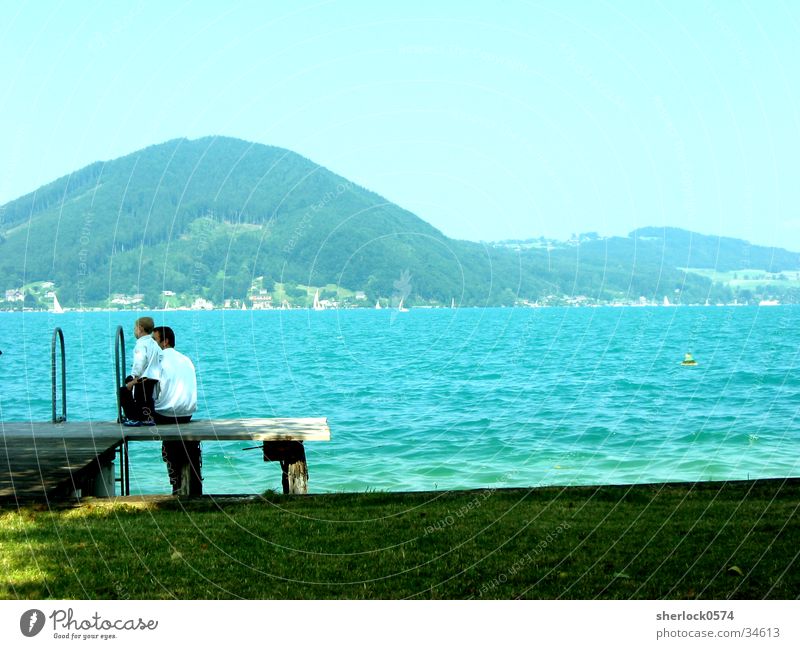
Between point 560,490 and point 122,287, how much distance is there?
97.0m

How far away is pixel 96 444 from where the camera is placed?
12281 millimetres

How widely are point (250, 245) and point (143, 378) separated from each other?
85324mm

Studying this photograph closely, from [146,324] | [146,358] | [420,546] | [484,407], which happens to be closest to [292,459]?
[146,358]

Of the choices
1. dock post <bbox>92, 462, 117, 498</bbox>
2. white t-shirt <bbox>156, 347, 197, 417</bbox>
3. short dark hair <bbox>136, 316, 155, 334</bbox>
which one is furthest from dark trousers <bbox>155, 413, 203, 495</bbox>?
short dark hair <bbox>136, 316, 155, 334</bbox>

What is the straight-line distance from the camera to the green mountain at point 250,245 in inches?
3127

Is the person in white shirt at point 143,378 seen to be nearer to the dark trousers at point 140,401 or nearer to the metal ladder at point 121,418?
the dark trousers at point 140,401

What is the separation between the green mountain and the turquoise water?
6900 millimetres

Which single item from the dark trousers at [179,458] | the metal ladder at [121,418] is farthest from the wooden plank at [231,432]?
the metal ladder at [121,418]

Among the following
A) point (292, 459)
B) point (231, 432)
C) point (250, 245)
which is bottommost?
point (292, 459)

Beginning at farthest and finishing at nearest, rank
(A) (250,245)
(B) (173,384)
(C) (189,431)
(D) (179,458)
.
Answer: (A) (250,245), (B) (173,384), (D) (179,458), (C) (189,431)

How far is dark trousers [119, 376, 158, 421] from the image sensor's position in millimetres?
12953

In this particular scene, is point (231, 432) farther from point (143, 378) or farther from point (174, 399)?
point (143, 378)
